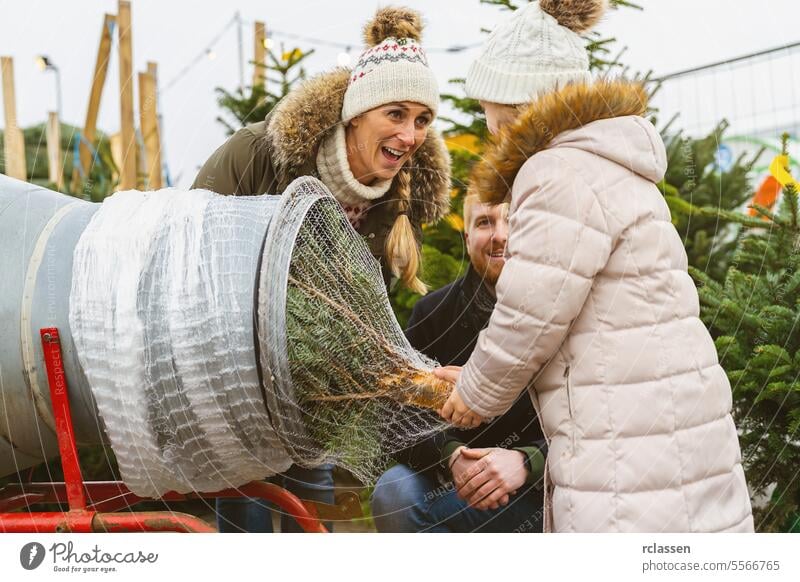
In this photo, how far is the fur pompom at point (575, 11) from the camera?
133 centimetres

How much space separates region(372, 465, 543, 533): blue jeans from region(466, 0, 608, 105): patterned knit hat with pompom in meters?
0.71

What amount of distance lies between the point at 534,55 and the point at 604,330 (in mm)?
413

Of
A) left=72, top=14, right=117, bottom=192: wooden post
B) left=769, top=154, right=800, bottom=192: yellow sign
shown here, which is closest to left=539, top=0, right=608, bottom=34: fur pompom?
left=769, top=154, right=800, bottom=192: yellow sign

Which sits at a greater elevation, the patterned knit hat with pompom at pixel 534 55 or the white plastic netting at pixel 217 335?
the patterned knit hat with pompom at pixel 534 55

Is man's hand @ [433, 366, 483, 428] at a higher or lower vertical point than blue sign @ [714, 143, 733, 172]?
lower

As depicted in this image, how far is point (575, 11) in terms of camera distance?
4.37ft

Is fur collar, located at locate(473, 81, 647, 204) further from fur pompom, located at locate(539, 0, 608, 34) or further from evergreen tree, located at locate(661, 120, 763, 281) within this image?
evergreen tree, located at locate(661, 120, 763, 281)

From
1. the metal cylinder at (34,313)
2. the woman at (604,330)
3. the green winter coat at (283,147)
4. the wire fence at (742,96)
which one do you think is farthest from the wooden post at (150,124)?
the wire fence at (742,96)

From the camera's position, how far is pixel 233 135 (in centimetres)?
150

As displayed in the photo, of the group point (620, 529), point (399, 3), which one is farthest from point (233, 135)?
point (620, 529)

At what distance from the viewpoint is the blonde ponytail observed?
153 cm

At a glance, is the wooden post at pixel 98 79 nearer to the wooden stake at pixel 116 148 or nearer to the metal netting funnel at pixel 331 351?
the wooden stake at pixel 116 148

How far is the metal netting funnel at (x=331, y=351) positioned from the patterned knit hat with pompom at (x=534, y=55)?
0.97 ft
